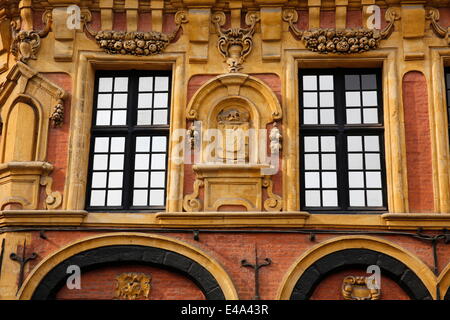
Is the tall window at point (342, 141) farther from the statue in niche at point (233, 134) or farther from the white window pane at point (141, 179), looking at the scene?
the white window pane at point (141, 179)

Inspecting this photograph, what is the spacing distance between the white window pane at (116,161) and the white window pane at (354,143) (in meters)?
4.11

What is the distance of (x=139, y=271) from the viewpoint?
12.9 metres

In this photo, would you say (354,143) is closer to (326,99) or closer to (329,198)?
(326,99)

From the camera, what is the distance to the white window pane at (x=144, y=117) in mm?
13977

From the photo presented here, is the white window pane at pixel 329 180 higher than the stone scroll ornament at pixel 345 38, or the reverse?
the stone scroll ornament at pixel 345 38

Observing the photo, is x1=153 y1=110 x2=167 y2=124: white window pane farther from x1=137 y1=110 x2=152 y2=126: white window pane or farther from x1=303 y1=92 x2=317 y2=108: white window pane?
x1=303 y1=92 x2=317 y2=108: white window pane

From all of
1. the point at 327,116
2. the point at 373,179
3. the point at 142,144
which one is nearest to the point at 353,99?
the point at 327,116

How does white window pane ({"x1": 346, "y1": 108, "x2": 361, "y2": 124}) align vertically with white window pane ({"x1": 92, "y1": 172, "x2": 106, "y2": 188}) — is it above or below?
above

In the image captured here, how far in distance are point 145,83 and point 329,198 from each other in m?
4.05

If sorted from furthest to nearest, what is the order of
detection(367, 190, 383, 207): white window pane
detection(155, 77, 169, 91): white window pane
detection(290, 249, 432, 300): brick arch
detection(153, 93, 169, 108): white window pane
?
1. detection(155, 77, 169, 91): white window pane
2. detection(153, 93, 169, 108): white window pane
3. detection(367, 190, 383, 207): white window pane
4. detection(290, 249, 432, 300): brick arch

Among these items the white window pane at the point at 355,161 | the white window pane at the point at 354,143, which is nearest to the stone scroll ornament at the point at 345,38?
the white window pane at the point at 354,143

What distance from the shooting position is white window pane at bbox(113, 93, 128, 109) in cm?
1412

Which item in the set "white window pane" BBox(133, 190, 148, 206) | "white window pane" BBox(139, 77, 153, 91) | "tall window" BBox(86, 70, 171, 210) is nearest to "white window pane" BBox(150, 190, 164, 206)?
"tall window" BBox(86, 70, 171, 210)
